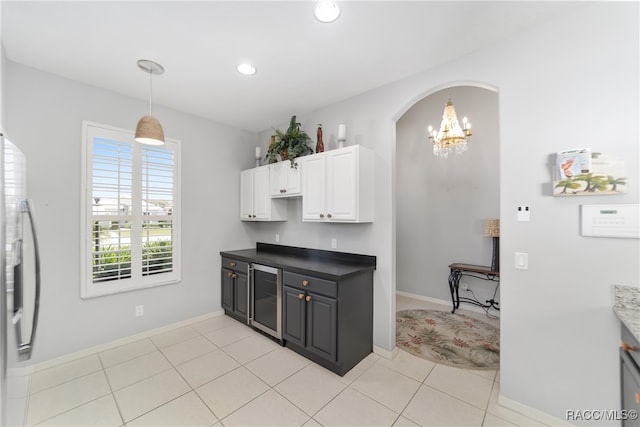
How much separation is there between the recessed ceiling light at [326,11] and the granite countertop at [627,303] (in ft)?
8.18

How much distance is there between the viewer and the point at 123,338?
2.87 m

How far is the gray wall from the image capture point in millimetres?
3857

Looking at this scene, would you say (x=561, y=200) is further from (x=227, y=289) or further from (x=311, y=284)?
(x=227, y=289)

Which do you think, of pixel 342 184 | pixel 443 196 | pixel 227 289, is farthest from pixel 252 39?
A: pixel 443 196

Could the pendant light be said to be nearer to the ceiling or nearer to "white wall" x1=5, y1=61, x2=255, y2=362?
the ceiling

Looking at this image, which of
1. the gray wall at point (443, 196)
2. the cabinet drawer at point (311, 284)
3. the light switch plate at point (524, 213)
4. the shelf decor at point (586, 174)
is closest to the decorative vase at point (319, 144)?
the cabinet drawer at point (311, 284)

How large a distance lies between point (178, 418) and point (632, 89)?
367 cm

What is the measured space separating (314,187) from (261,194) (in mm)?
1054

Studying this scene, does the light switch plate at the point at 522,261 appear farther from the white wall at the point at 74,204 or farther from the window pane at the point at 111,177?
the window pane at the point at 111,177

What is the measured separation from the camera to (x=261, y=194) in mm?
3619

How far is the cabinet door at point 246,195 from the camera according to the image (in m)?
3.79

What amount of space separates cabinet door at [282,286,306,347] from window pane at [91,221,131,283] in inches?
72.0

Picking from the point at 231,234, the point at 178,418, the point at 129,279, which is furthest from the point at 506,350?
the point at 129,279

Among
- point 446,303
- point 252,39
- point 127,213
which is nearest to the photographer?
point 252,39
